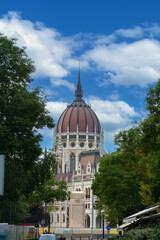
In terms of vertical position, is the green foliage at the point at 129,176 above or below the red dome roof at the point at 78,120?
below

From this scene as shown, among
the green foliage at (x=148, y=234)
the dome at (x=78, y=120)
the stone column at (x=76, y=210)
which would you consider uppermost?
the dome at (x=78, y=120)

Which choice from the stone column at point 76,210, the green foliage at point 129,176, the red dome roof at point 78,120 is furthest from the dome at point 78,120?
the green foliage at point 129,176

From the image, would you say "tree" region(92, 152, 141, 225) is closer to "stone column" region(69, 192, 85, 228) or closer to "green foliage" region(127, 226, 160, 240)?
"green foliage" region(127, 226, 160, 240)

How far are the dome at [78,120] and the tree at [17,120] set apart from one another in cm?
16185

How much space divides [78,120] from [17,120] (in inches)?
6511

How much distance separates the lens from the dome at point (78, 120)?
631 ft

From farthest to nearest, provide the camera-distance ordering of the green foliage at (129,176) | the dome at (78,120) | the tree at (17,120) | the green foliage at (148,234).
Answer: the dome at (78,120)
the green foliage at (129,176)
the tree at (17,120)
the green foliage at (148,234)

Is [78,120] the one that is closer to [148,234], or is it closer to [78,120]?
[78,120]

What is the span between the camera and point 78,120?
631 feet

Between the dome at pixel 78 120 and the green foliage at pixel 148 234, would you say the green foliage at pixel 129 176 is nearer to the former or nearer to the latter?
the green foliage at pixel 148 234

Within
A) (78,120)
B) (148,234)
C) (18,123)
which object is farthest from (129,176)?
(78,120)

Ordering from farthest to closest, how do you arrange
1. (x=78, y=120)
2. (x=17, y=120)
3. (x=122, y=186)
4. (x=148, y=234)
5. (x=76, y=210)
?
(x=78, y=120), (x=76, y=210), (x=122, y=186), (x=17, y=120), (x=148, y=234)

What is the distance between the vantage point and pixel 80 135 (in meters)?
192

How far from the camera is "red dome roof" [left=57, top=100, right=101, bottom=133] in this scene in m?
192
